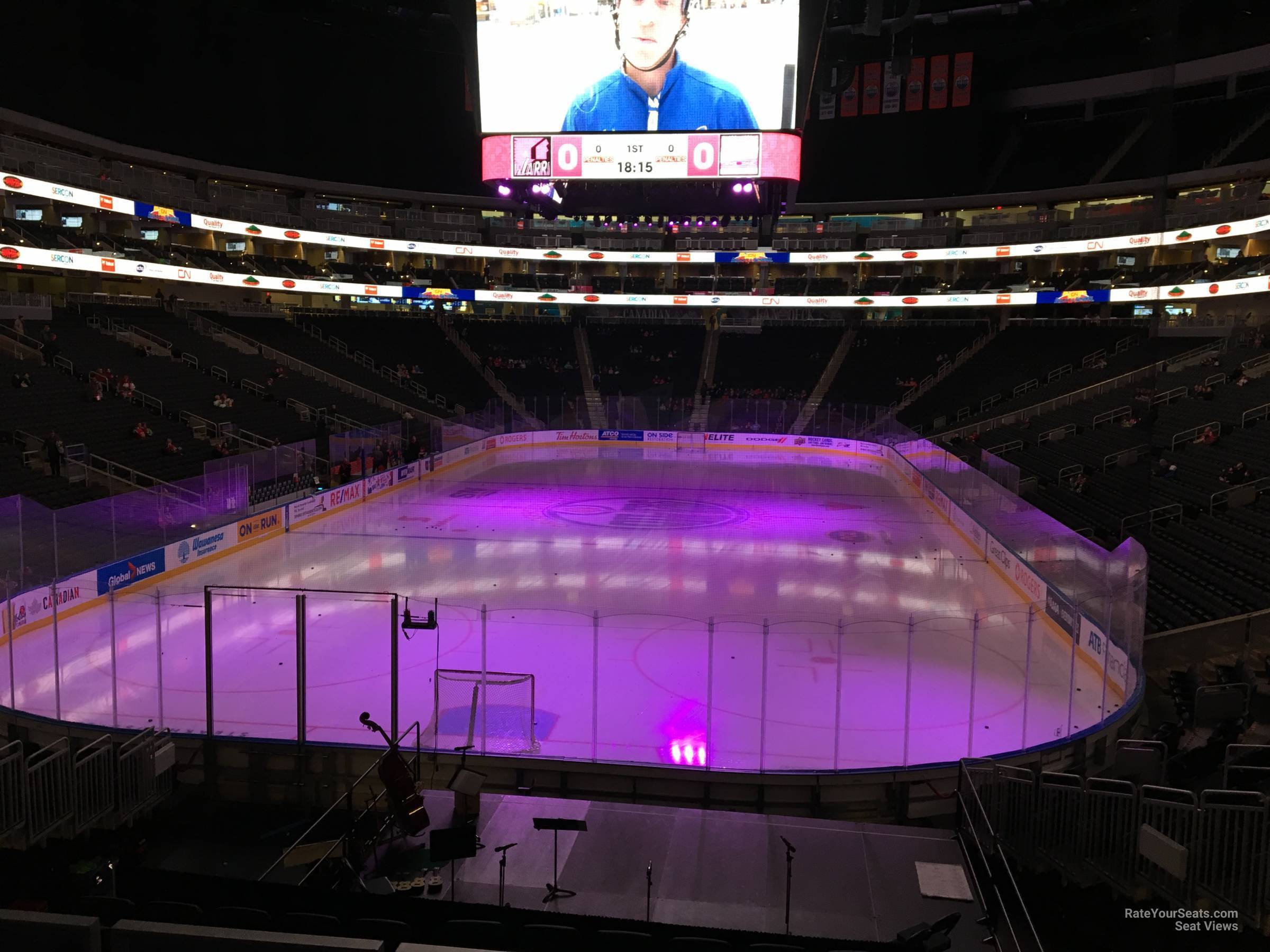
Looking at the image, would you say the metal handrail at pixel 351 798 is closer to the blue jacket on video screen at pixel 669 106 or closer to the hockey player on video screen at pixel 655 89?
the blue jacket on video screen at pixel 669 106

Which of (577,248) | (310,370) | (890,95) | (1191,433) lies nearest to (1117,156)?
(890,95)

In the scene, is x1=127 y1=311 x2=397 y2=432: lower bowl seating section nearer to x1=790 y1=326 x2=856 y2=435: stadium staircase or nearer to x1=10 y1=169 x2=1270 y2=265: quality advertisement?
x1=10 y1=169 x2=1270 y2=265: quality advertisement

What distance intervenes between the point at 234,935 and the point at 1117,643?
→ 966cm

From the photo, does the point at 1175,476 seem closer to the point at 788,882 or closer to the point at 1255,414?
the point at 1255,414

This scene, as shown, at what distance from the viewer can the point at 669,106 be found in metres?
17.9

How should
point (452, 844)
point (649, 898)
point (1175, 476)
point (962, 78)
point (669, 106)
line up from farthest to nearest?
point (962, 78), point (1175, 476), point (669, 106), point (452, 844), point (649, 898)

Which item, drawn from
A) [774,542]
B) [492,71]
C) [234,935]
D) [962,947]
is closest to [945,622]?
[962,947]

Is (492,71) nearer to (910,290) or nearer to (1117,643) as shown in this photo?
(1117,643)

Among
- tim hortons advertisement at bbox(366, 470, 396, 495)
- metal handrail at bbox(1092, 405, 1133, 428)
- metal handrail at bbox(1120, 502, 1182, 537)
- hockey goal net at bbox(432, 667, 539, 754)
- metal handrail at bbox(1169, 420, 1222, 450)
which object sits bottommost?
hockey goal net at bbox(432, 667, 539, 754)

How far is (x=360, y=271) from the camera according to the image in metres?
45.7

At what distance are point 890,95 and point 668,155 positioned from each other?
30056 millimetres

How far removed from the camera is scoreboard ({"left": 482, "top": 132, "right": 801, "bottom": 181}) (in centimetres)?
1741

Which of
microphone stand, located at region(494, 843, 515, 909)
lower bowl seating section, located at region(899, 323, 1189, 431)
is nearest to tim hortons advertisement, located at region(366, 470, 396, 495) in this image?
microphone stand, located at region(494, 843, 515, 909)

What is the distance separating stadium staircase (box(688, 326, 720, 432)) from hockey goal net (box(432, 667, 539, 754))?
28.9 meters
